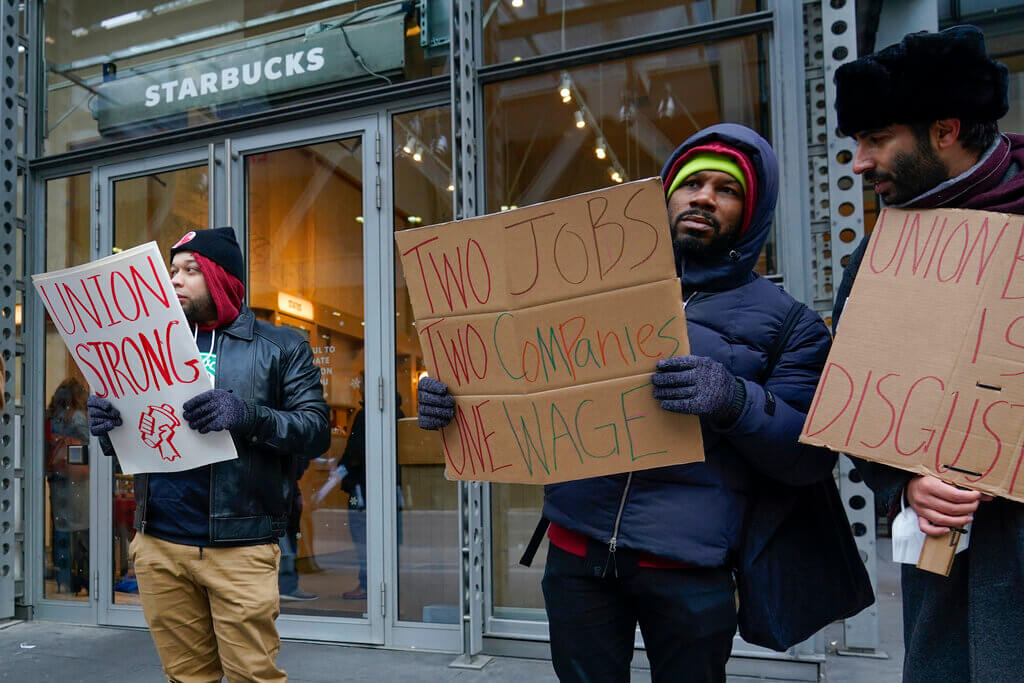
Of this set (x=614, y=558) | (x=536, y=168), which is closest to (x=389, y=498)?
(x=536, y=168)

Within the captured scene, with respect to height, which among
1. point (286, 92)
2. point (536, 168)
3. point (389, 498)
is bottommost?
point (389, 498)

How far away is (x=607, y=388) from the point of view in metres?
1.80

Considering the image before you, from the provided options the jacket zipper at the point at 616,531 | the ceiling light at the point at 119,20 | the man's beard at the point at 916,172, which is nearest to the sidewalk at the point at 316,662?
the jacket zipper at the point at 616,531

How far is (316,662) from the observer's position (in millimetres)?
4504

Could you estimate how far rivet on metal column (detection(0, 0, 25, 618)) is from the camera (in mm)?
5461

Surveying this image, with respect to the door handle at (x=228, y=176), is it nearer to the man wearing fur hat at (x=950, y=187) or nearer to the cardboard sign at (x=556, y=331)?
the cardboard sign at (x=556, y=331)

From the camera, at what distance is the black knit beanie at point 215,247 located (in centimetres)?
285

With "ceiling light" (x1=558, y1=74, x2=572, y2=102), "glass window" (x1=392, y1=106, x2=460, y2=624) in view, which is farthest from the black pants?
"ceiling light" (x1=558, y1=74, x2=572, y2=102)

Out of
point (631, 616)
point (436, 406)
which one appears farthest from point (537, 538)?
point (436, 406)

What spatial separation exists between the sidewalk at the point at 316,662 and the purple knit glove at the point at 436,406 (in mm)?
2530

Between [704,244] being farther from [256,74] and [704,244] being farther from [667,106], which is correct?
[256,74]

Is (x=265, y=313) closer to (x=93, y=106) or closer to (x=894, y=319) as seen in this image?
(x=93, y=106)

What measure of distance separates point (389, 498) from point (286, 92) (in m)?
2.58

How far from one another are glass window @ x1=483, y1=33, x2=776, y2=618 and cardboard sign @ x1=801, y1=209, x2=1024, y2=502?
292cm
